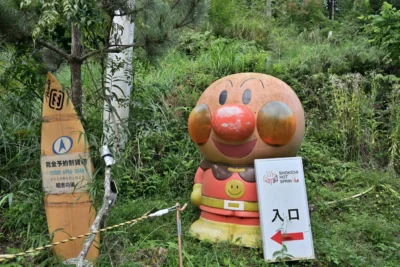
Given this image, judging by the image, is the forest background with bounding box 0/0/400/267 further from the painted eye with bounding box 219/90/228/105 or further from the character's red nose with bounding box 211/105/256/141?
the character's red nose with bounding box 211/105/256/141

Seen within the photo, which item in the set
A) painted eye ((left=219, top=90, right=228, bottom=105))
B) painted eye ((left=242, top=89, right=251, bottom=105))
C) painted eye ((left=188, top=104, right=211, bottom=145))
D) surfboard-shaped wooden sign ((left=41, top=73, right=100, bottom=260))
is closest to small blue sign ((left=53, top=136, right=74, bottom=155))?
surfboard-shaped wooden sign ((left=41, top=73, right=100, bottom=260))

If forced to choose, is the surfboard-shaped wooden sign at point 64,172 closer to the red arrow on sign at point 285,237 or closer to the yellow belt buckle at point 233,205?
the yellow belt buckle at point 233,205

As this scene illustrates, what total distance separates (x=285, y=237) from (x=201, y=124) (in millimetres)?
1200

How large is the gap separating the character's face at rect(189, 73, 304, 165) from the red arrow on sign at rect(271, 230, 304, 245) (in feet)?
2.17

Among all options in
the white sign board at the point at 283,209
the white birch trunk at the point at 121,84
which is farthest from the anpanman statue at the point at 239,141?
the white birch trunk at the point at 121,84

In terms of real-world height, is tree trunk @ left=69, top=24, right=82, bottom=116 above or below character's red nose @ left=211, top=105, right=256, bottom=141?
above

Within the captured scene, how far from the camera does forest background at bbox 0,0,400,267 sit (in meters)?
3.62

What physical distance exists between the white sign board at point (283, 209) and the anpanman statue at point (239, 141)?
0.12 meters

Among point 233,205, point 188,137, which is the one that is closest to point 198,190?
point 233,205

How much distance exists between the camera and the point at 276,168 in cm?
365

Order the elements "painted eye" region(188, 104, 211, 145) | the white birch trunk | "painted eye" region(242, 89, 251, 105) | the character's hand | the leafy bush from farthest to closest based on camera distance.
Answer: the leafy bush → the white birch trunk → the character's hand → "painted eye" region(188, 104, 211, 145) → "painted eye" region(242, 89, 251, 105)

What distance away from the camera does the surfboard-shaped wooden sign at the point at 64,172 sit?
354 cm

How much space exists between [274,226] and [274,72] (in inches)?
154

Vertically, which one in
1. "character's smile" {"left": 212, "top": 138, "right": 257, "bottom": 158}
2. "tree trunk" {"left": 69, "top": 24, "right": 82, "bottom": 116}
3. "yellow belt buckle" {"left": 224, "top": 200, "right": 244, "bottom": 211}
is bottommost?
"yellow belt buckle" {"left": 224, "top": 200, "right": 244, "bottom": 211}
